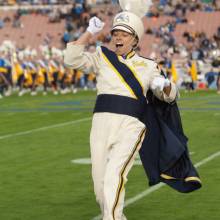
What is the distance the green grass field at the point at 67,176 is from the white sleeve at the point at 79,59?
164 cm

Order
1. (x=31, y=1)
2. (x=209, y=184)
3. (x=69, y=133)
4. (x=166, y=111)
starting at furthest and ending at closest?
1. (x=31, y=1)
2. (x=69, y=133)
3. (x=209, y=184)
4. (x=166, y=111)

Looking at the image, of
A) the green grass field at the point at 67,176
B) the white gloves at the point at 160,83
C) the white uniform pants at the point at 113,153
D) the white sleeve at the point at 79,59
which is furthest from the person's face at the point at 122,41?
the green grass field at the point at 67,176

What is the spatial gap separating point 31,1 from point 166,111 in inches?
1847

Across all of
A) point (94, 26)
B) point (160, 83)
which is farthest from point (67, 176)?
point (160, 83)

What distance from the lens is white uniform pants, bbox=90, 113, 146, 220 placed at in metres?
6.49

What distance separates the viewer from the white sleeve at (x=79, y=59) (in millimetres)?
6602

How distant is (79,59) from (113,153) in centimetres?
74

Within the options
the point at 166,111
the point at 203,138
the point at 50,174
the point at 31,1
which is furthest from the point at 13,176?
the point at 31,1

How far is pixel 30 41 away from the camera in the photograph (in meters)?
49.1

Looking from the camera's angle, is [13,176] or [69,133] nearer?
[13,176]

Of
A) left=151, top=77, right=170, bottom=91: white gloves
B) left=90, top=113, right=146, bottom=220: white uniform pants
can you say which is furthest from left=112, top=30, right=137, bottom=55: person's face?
left=90, top=113, right=146, bottom=220: white uniform pants

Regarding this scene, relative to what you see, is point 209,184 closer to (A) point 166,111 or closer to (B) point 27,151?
(A) point 166,111

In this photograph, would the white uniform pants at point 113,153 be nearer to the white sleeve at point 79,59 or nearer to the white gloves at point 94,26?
the white sleeve at point 79,59

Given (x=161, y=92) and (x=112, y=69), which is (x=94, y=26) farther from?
(x=161, y=92)
